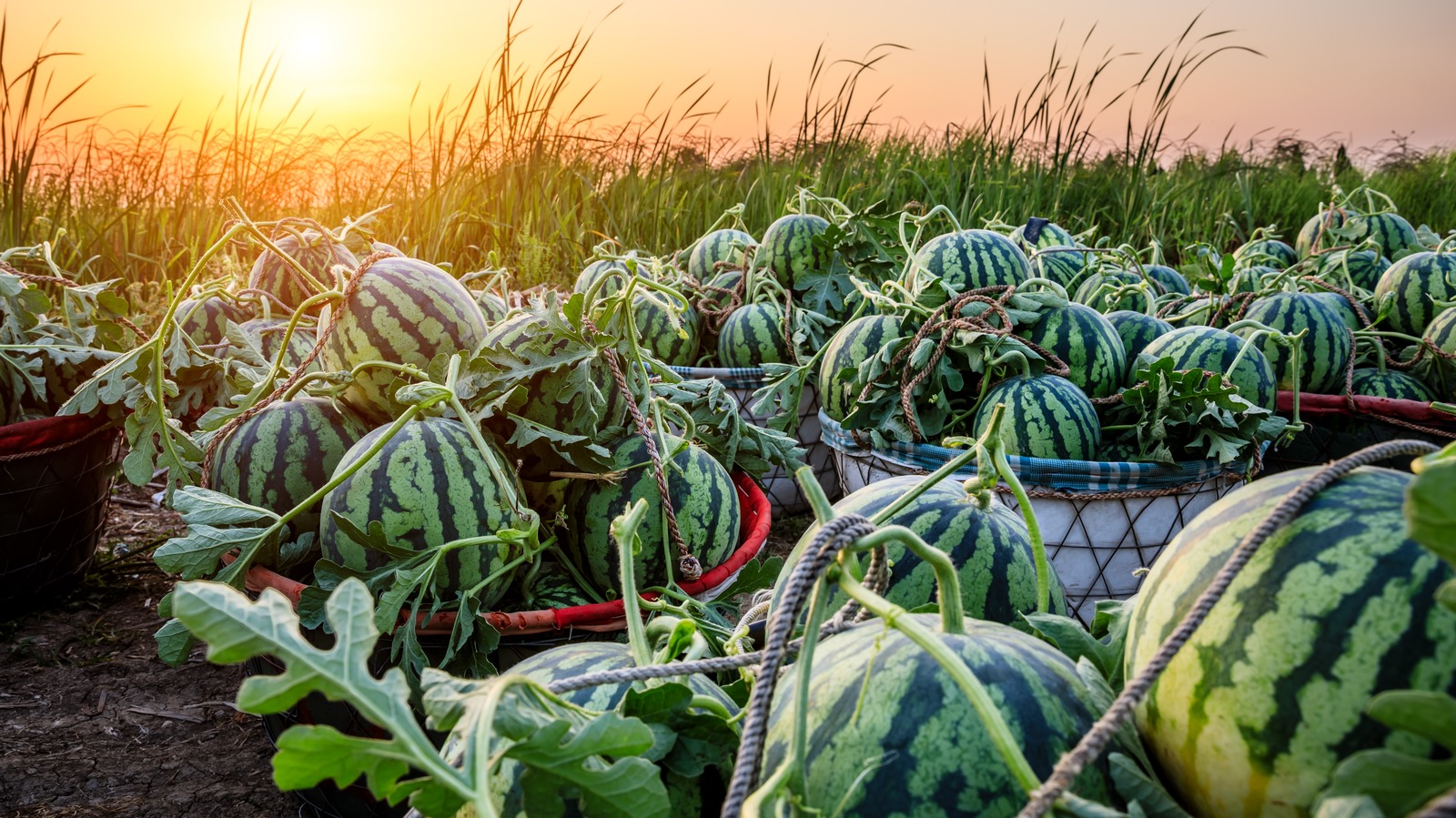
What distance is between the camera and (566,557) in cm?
193

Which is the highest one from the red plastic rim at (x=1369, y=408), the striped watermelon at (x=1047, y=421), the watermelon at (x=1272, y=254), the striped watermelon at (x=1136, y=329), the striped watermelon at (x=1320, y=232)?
the striped watermelon at (x=1320, y=232)

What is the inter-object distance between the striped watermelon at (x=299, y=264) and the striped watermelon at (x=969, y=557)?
175 centimetres

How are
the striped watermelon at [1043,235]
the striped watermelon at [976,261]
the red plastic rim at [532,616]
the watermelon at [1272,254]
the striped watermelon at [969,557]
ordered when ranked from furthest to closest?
the watermelon at [1272,254]
the striped watermelon at [1043,235]
the striped watermelon at [976,261]
the red plastic rim at [532,616]
the striped watermelon at [969,557]

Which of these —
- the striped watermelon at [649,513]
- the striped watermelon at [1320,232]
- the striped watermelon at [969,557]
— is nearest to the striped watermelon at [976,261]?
the striped watermelon at [649,513]

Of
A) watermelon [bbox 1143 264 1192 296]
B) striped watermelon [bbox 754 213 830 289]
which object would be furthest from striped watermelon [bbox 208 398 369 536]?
watermelon [bbox 1143 264 1192 296]

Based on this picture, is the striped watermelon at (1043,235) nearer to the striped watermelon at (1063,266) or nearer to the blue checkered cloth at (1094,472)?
the striped watermelon at (1063,266)

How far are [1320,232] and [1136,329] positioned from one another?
289cm

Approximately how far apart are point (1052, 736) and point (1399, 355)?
12.9ft

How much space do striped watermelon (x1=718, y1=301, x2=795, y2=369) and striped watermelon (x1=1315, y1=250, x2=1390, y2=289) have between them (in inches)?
110

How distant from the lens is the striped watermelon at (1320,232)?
5.36 m

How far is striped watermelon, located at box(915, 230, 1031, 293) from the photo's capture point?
10.7ft

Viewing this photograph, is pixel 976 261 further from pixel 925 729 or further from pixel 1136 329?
pixel 925 729

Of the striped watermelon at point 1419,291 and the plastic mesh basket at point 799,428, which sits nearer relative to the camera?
the plastic mesh basket at point 799,428

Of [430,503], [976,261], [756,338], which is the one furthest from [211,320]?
[976,261]
